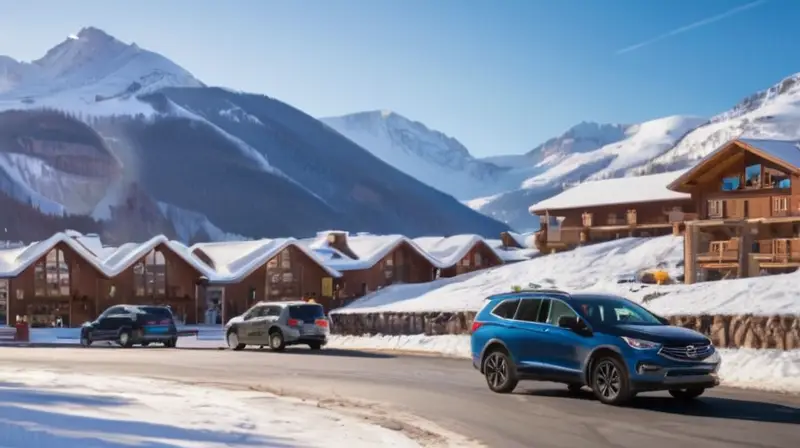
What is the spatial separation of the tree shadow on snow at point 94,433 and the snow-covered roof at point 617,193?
57322 millimetres

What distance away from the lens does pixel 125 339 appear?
4009 centimetres

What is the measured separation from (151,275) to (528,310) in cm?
5376

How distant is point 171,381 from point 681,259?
29.9 meters

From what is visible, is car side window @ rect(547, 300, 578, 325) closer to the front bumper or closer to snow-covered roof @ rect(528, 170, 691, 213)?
the front bumper

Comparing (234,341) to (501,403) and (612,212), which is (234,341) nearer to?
(501,403)

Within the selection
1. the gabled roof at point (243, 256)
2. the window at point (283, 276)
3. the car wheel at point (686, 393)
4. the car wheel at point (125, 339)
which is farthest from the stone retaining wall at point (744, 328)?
the window at point (283, 276)

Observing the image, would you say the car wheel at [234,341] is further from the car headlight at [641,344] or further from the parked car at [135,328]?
the car headlight at [641,344]

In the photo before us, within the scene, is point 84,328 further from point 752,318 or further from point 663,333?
point 663,333

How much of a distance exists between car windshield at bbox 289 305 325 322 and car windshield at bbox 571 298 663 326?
17647 mm

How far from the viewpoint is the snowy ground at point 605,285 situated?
26.3 metres

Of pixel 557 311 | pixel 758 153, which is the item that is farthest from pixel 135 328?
pixel 758 153

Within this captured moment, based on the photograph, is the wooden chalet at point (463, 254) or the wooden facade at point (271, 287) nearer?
the wooden facade at point (271, 287)

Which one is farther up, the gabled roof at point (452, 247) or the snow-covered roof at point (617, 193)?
the snow-covered roof at point (617, 193)

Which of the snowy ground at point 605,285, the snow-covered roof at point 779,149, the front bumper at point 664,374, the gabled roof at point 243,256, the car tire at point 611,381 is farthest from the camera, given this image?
the gabled roof at point 243,256
